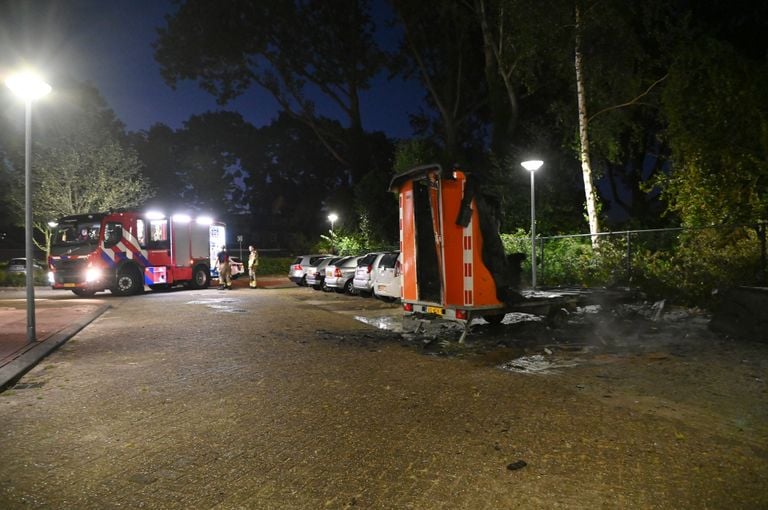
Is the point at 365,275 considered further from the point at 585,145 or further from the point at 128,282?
the point at 128,282

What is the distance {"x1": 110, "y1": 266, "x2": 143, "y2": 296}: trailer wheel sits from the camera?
2055cm

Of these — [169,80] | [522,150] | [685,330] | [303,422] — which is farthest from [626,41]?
[169,80]

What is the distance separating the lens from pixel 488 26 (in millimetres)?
24297

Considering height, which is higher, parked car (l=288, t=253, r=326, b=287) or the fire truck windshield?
the fire truck windshield

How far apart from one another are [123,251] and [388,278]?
11097mm

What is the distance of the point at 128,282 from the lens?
21047mm

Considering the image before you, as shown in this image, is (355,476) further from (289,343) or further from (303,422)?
(289,343)

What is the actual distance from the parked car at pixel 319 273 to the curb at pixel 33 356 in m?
10.7

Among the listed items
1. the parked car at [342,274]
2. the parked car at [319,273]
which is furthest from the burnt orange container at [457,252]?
the parked car at [319,273]

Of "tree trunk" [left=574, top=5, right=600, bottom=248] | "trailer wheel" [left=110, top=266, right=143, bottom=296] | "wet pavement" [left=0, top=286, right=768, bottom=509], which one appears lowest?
"wet pavement" [left=0, top=286, right=768, bottom=509]

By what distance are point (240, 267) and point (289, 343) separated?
2291 centimetres

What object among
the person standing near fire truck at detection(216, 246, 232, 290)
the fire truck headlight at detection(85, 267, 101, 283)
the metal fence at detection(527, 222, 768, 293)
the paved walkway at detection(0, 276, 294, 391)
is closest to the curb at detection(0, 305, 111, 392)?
the paved walkway at detection(0, 276, 294, 391)

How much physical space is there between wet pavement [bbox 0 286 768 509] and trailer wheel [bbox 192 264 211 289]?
1550cm

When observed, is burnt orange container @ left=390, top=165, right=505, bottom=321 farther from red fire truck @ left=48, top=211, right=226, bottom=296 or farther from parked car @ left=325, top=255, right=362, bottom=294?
red fire truck @ left=48, top=211, right=226, bottom=296
